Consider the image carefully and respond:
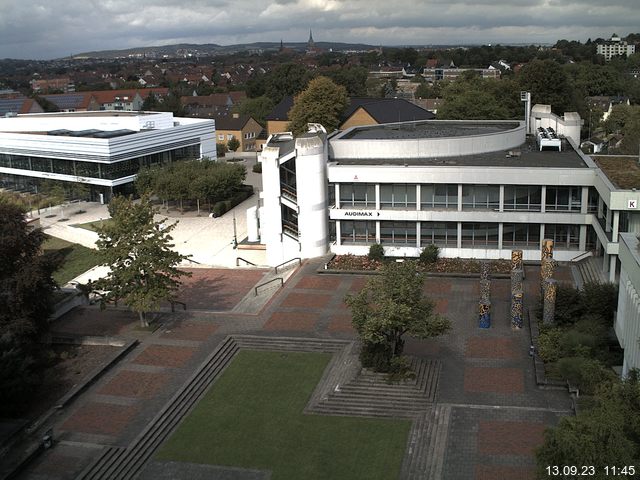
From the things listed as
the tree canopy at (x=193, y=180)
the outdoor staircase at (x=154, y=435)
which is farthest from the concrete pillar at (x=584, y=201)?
the tree canopy at (x=193, y=180)

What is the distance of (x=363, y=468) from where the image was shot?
2116cm

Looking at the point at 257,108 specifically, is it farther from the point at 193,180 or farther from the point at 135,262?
the point at 135,262

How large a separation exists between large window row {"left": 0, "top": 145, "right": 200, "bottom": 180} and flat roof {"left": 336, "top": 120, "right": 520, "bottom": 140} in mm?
24493

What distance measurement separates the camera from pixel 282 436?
2308cm

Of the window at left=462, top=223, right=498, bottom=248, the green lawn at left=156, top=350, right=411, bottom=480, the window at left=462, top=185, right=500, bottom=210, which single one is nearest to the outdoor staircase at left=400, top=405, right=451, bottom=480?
the green lawn at left=156, top=350, right=411, bottom=480

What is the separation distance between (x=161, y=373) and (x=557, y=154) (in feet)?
99.0

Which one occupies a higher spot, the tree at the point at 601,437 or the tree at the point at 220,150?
the tree at the point at 601,437

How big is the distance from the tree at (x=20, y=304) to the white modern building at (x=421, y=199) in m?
15.7

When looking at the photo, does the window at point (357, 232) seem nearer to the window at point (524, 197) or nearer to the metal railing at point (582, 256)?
the window at point (524, 197)

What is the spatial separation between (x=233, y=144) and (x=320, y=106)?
66.5 feet

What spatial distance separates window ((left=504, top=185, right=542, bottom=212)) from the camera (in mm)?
40188

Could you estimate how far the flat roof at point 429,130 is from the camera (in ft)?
161

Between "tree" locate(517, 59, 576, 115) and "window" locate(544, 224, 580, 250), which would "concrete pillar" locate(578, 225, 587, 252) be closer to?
"window" locate(544, 224, 580, 250)

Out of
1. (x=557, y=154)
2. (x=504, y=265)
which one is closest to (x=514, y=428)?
(x=504, y=265)
